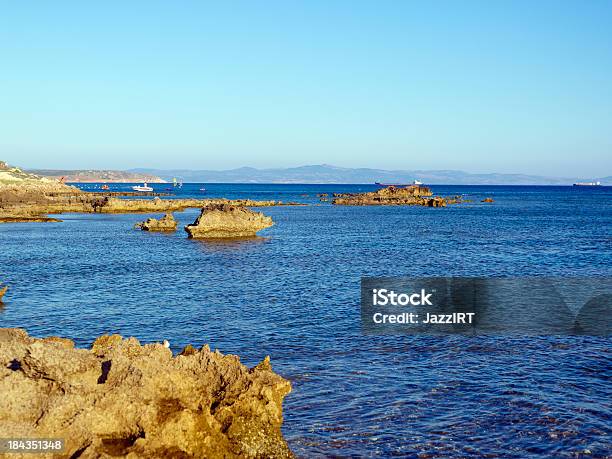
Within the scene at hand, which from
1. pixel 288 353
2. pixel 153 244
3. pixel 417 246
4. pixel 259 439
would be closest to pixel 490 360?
pixel 288 353

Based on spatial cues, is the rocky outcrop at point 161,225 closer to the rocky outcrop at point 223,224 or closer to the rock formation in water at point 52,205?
the rocky outcrop at point 223,224

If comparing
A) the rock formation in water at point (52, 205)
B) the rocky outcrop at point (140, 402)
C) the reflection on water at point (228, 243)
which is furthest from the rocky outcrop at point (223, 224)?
the rocky outcrop at point (140, 402)

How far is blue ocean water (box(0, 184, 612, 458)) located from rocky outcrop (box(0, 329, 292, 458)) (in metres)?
2.46

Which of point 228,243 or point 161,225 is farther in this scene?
point 161,225

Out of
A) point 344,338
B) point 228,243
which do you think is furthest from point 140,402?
point 228,243

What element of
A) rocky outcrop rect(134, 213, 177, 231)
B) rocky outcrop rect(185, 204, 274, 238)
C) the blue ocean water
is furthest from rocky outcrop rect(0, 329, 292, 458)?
rocky outcrop rect(134, 213, 177, 231)

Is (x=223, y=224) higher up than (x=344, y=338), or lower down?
higher up

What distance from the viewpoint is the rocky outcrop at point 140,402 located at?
39.9 ft

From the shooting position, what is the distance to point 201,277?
45469 mm

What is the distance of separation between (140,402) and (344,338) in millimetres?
15617

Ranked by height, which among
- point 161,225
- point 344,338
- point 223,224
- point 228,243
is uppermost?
point 223,224

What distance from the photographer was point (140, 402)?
42.1ft

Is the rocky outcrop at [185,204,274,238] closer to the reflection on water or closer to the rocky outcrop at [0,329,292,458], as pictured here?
the reflection on water

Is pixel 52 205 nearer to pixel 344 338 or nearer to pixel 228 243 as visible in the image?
pixel 228 243
